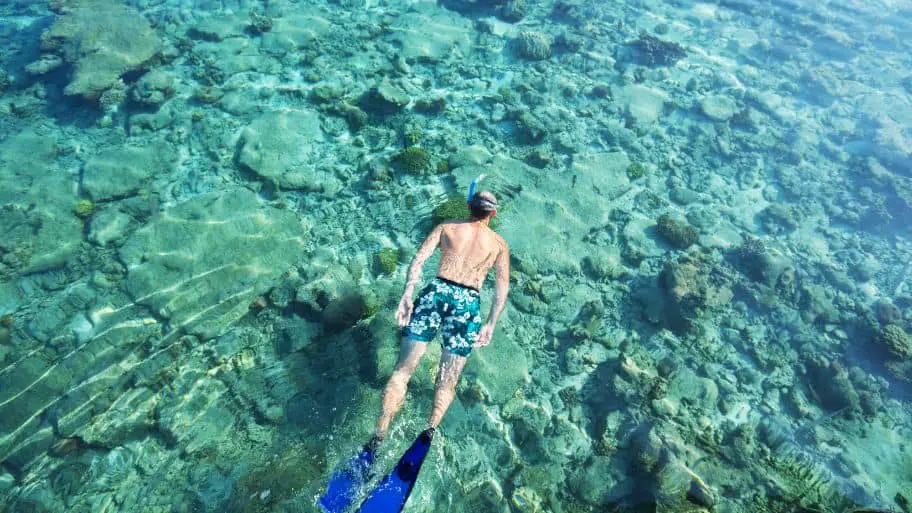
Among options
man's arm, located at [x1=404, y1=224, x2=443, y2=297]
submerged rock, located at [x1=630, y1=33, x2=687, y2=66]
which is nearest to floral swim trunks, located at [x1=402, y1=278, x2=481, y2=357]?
man's arm, located at [x1=404, y1=224, x2=443, y2=297]

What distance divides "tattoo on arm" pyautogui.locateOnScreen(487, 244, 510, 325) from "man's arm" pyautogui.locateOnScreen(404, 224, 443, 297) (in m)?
1.17

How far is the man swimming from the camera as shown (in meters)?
6.09

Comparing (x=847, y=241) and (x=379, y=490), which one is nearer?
(x=379, y=490)

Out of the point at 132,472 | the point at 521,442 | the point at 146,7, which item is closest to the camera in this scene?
the point at 132,472

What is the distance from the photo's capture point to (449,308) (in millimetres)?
6387

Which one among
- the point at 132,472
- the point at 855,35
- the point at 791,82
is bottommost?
the point at 132,472

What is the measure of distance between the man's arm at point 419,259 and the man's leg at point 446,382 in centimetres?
121

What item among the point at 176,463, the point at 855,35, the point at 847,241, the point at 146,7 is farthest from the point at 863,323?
the point at 146,7

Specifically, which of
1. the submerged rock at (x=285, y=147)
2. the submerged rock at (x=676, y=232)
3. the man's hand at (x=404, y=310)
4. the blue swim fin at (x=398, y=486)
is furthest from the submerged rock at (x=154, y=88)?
the submerged rock at (x=676, y=232)

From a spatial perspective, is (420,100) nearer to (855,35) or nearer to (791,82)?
(791,82)

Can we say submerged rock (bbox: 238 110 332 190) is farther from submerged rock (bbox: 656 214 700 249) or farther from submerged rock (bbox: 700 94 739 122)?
submerged rock (bbox: 700 94 739 122)

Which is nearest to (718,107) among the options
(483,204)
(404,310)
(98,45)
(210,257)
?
(483,204)

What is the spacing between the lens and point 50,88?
40.0ft

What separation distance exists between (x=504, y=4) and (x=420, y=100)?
8421mm
